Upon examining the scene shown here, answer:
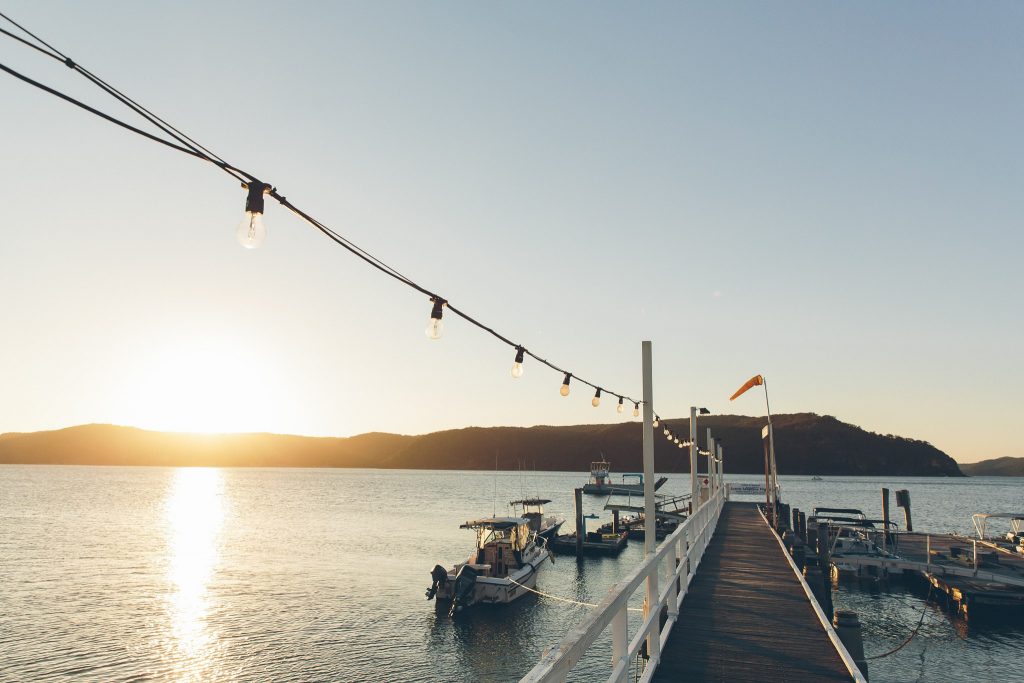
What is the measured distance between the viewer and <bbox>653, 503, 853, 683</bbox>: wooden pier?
8.61 metres

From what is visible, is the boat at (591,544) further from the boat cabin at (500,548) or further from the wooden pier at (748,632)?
the wooden pier at (748,632)

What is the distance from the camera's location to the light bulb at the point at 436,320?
786 centimetres

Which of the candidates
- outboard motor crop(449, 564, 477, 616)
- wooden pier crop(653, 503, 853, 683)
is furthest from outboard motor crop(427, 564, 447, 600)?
wooden pier crop(653, 503, 853, 683)

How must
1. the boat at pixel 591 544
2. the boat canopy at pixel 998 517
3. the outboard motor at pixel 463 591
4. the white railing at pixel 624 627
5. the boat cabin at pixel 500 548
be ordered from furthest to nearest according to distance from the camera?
1. the boat at pixel 591 544
2. the boat cabin at pixel 500 548
3. the outboard motor at pixel 463 591
4. the boat canopy at pixel 998 517
5. the white railing at pixel 624 627

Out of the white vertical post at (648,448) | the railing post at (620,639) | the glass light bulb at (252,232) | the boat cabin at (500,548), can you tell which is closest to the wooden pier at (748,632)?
the white vertical post at (648,448)

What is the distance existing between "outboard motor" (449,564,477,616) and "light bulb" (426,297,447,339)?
24986mm

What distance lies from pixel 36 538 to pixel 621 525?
54013 mm

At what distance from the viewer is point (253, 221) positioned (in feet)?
17.5

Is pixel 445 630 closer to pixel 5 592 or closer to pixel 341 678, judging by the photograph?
pixel 341 678

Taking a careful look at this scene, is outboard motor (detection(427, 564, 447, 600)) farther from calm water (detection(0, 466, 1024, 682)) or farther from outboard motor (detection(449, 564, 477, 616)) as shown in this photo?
calm water (detection(0, 466, 1024, 682))

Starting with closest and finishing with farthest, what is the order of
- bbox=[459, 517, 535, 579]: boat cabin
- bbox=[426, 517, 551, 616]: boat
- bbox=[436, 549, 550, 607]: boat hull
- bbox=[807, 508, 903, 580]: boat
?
bbox=[426, 517, 551, 616]: boat → bbox=[436, 549, 550, 607]: boat hull → bbox=[807, 508, 903, 580]: boat → bbox=[459, 517, 535, 579]: boat cabin

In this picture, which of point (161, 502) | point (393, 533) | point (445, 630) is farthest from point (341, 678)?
point (161, 502)

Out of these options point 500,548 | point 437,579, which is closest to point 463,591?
point 437,579

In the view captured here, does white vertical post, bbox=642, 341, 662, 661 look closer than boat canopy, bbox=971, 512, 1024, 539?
Yes
